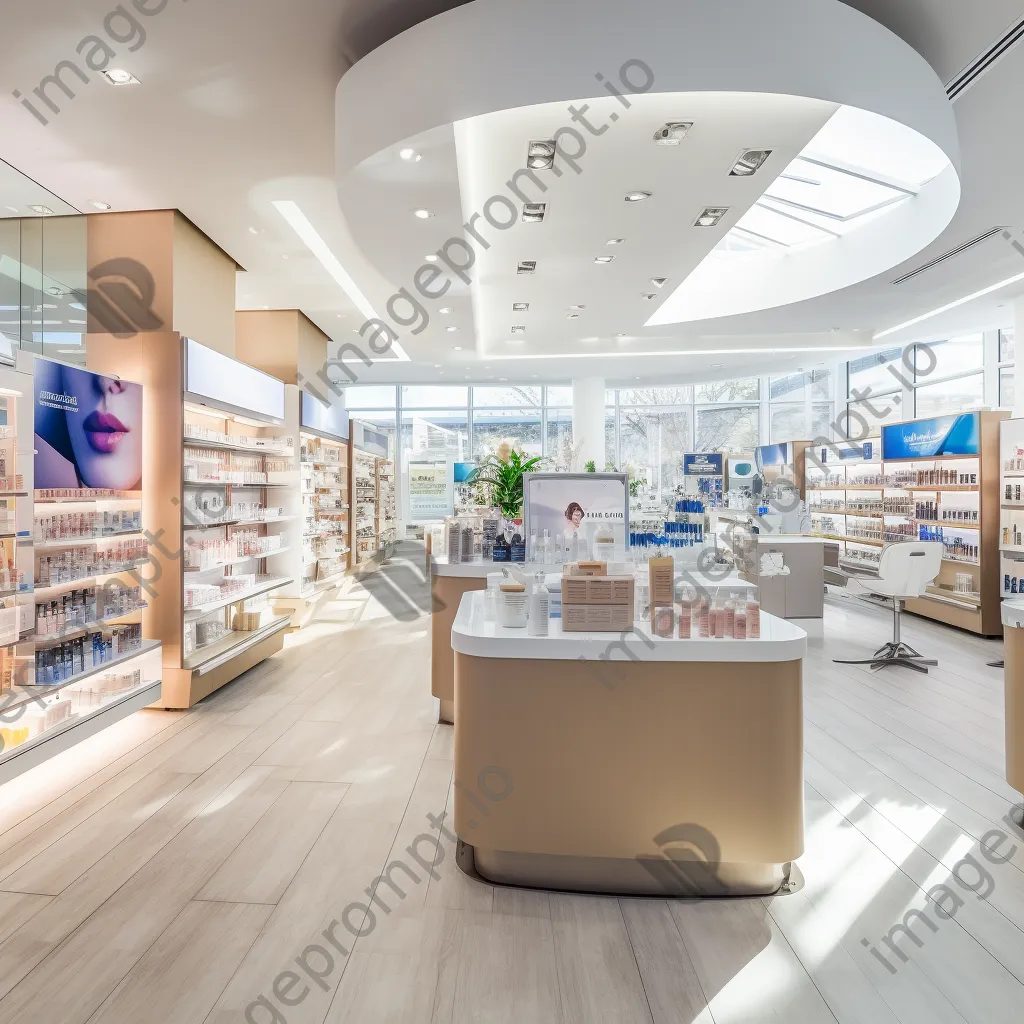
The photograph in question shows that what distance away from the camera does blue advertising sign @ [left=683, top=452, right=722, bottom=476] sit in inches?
507

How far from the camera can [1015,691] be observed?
116 inches

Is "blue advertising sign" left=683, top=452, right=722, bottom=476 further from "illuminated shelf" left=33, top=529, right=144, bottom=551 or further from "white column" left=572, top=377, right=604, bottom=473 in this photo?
"illuminated shelf" left=33, top=529, right=144, bottom=551

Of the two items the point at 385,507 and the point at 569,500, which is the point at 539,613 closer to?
the point at 569,500

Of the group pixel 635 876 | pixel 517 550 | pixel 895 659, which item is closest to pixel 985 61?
pixel 517 550

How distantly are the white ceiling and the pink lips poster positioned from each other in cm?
149

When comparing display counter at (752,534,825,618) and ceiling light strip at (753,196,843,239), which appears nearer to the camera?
ceiling light strip at (753,196,843,239)

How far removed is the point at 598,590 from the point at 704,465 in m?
10.9

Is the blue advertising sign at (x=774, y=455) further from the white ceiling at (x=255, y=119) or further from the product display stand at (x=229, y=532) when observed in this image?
the product display stand at (x=229, y=532)

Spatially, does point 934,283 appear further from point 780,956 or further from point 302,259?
point 780,956

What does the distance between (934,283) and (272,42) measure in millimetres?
6629

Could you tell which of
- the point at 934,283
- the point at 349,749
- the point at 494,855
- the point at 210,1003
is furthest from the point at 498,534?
the point at 934,283

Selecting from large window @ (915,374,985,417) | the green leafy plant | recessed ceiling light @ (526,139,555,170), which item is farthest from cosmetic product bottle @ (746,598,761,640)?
large window @ (915,374,985,417)

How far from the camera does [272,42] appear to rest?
3.44 meters

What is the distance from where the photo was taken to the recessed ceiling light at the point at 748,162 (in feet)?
14.2
